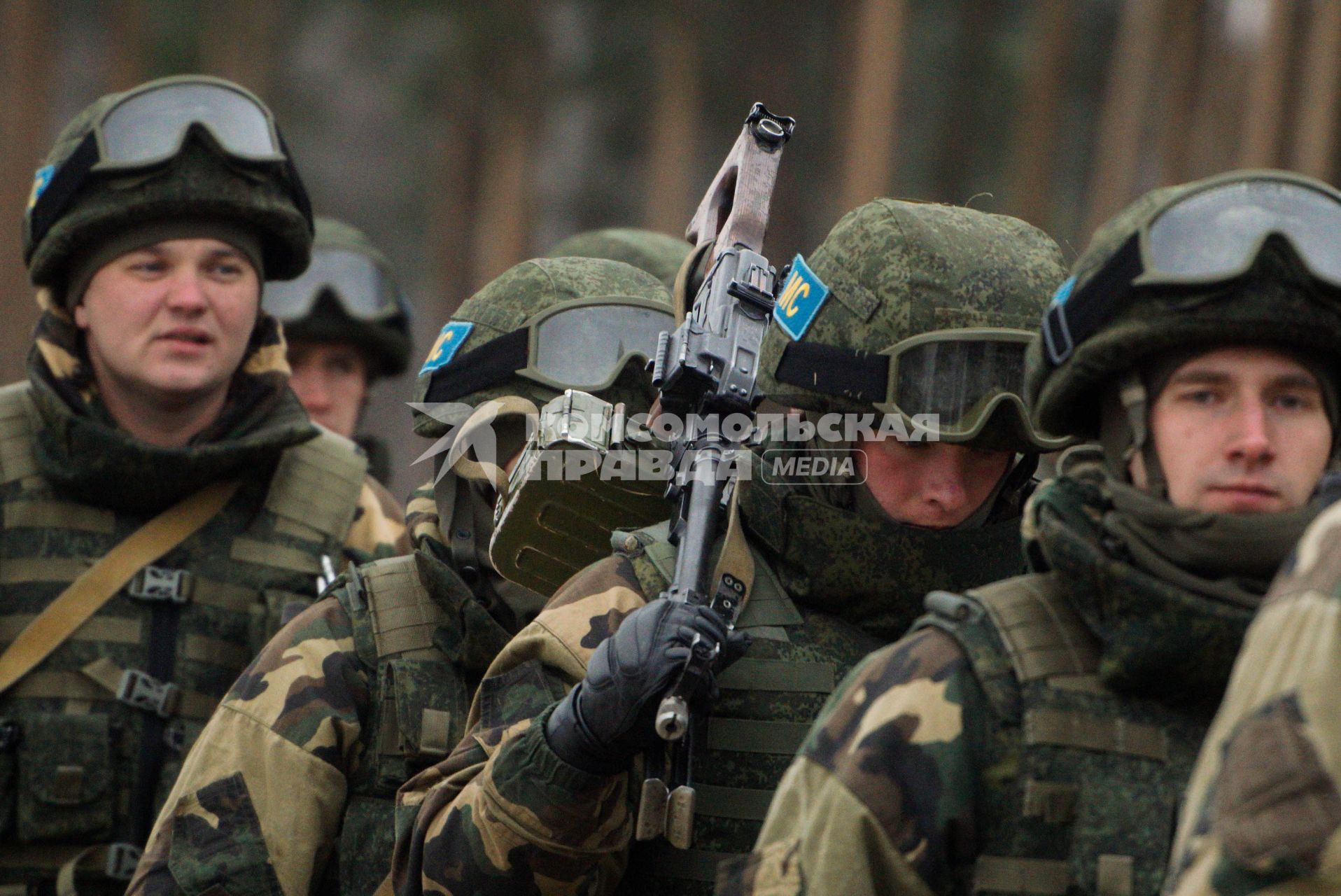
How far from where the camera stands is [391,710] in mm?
4500

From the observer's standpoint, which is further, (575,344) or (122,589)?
(122,589)

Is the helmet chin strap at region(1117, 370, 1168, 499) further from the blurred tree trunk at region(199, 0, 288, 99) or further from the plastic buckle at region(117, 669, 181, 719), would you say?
the blurred tree trunk at region(199, 0, 288, 99)

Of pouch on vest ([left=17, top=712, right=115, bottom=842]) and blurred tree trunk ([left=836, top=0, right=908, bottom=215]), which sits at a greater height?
blurred tree trunk ([left=836, top=0, right=908, bottom=215])

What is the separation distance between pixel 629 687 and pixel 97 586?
248 cm

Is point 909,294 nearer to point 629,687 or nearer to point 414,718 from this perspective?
point 629,687

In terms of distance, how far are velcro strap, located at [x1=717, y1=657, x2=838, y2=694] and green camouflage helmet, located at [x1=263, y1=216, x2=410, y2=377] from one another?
4.34 m

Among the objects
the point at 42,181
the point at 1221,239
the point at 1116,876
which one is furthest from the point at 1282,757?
the point at 42,181

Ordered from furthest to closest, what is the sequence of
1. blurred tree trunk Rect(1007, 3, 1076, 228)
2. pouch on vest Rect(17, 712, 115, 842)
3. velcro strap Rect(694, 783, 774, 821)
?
blurred tree trunk Rect(1007, 3, 1076, 228), pouch on vest Rect(17, 712, 115, 842), velcro strap Rect(694, 783, 774, 821)

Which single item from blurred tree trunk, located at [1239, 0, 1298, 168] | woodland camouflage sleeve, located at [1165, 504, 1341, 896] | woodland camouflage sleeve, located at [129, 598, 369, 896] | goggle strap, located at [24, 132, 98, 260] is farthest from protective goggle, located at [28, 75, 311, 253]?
blurred tree trunk, located at [1239, 0, 1298, 168]

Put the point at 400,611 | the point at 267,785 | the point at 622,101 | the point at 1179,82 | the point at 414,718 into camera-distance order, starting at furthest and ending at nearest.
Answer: the point at 622,101 → the point at 1179,82 → the point at 400,611 → the point at 414,718 → the point at 267,785

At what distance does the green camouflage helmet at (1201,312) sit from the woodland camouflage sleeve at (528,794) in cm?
111

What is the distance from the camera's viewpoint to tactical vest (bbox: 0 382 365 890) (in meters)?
5.26

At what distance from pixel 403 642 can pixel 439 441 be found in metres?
0.62

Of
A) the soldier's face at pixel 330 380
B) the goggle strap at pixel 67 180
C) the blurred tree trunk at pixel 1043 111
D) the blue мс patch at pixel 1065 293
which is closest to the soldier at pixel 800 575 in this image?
the blue мс patch at pixel 1065 293
